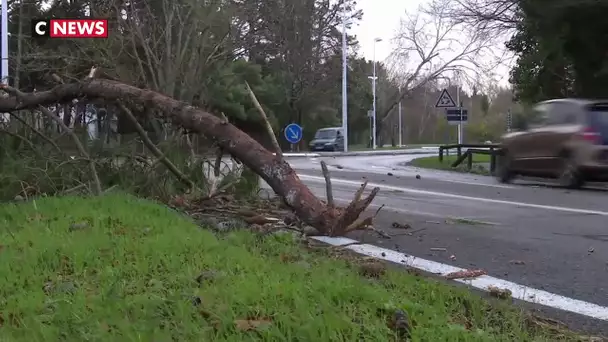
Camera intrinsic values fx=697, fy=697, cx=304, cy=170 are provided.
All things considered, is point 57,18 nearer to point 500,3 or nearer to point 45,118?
point 500,3

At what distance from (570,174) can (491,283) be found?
871 cm

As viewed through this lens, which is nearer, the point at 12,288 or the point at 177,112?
the point at 12,288

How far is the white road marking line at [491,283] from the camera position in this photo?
4129 mm

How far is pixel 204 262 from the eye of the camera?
443 centimetres

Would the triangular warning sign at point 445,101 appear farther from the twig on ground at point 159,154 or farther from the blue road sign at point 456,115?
the twig on ground at point 159,154

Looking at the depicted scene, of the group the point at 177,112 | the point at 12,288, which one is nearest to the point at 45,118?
the point at 177,112

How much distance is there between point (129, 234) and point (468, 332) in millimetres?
3062

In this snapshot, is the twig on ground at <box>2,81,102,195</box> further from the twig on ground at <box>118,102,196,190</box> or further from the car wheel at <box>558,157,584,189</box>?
the car wheel at <box>558,157,584,189</box>

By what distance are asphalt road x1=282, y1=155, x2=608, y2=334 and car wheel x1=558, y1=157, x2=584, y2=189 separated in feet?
1.78

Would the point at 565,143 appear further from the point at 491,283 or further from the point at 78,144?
the point at 491,283

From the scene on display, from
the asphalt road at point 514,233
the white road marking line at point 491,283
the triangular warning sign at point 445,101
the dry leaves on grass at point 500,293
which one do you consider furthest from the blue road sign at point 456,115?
the dry leaves on grass at point 500,293

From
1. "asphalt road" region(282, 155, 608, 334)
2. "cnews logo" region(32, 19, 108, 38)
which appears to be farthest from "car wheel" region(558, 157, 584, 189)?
"cnews logo" region(32, 19, 108, 38)

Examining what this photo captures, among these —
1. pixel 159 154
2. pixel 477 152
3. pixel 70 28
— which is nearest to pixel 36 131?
pixel 159 154

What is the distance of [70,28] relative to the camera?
966 inches
